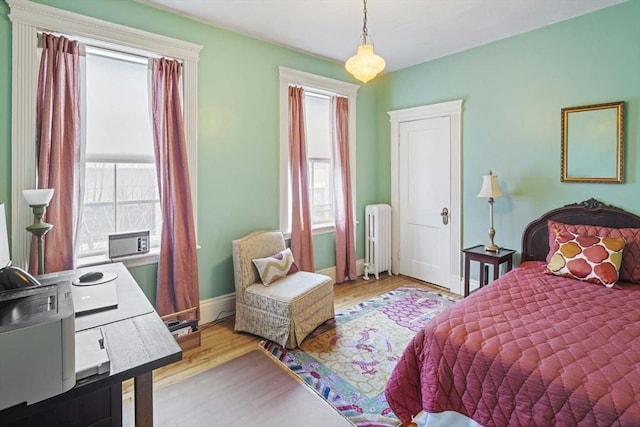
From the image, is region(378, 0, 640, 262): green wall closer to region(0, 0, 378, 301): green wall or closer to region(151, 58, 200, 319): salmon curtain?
region(0, 0, 378, 301): green wall

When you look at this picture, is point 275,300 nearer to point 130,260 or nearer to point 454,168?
point 130,260

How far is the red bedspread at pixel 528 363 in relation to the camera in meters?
1.36

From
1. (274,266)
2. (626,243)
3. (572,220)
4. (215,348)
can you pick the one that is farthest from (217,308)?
(626,243)

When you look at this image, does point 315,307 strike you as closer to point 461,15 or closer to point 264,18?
point 264,18

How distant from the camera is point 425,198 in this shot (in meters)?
4.38

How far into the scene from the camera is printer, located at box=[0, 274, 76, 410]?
0.90m

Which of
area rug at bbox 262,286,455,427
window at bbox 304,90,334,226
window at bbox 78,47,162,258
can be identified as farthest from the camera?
window at bbox 304,90,334,226

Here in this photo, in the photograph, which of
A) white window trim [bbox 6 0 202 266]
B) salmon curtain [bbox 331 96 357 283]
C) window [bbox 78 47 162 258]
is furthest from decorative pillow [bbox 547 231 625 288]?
white window trim [bbox 6 0 202 266]

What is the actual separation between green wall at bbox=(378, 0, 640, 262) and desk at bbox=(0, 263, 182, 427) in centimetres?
346

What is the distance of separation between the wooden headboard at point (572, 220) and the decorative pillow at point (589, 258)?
0.30 m

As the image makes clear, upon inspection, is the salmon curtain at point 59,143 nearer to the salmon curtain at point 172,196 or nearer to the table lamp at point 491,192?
the salmon curtain at point 172,196

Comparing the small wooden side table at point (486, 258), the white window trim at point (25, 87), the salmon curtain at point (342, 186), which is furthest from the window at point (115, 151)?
the small wooden side table at point (486, 258)

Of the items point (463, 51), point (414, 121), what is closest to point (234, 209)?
point (414, 121)

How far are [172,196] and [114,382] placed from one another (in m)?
2.00
